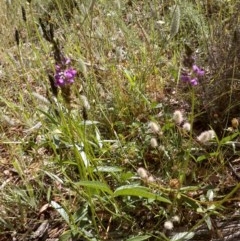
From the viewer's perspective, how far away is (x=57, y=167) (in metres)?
1.50

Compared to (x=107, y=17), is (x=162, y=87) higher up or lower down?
lower down

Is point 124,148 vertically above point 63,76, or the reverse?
point 63,76

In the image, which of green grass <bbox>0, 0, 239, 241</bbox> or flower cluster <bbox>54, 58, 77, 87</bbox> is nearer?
flower cluster <bbox>54, 58, 77, 87</bbox>

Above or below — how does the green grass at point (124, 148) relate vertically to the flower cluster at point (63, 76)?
below

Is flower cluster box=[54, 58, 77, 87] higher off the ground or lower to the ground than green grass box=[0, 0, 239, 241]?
higher

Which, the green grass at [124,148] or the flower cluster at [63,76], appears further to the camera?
the green grass at [124,148]

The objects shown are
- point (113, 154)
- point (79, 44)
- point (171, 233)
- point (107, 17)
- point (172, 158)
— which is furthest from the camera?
point (107, 17)

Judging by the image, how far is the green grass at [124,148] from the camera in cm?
118

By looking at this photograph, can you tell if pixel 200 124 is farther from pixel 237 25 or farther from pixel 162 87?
pixel 237 25

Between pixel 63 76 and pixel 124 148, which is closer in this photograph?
pixel 63 76

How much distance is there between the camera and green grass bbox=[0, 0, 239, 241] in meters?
1.18

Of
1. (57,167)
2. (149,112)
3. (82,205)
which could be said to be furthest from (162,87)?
(82,205)

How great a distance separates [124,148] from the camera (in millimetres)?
1443

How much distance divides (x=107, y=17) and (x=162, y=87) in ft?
1.93
